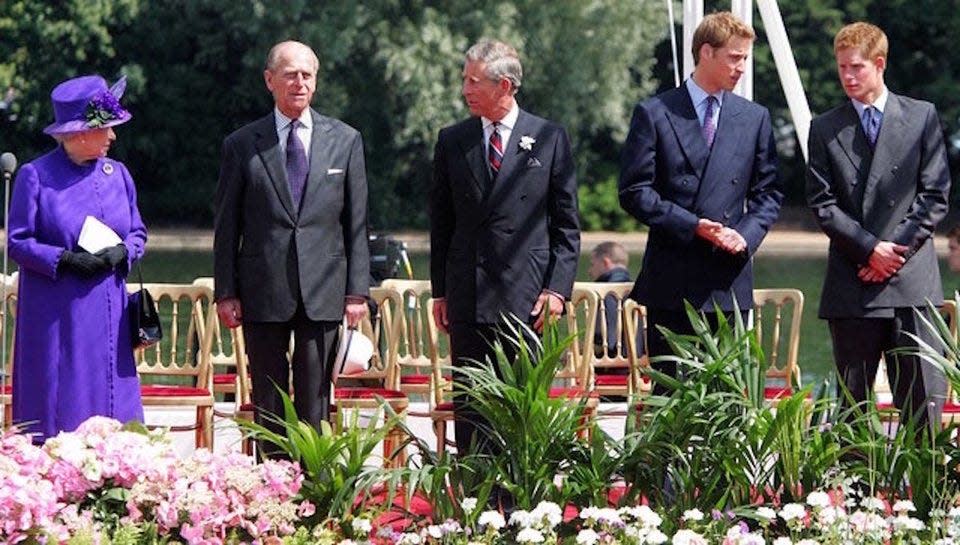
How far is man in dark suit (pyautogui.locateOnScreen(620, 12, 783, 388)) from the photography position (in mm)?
7660

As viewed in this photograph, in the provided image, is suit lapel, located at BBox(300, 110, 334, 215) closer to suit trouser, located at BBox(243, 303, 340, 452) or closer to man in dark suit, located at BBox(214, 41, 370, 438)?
man in dark suit, located at BBox(214, 41, 370, 438)

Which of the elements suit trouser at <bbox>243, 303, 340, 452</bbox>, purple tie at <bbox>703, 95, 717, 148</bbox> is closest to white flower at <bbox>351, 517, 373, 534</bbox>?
suit trouser at <bbox>243, 303, 340, 452</bbox>

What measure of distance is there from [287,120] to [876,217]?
2105mm

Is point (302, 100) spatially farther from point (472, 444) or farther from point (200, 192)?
point (200, 192)

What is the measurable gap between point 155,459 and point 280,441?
0.53 m

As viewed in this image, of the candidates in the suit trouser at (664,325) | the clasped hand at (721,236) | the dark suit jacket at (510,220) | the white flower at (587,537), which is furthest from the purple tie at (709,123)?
the white flower at (587,537)

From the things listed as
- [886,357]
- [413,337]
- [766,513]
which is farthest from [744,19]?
[766,513]

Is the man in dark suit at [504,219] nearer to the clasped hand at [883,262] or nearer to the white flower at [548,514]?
the clasped hand at [883,262]

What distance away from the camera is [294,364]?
788cm

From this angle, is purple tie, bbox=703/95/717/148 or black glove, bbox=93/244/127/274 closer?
purple tie, bbox=703/95/717/148

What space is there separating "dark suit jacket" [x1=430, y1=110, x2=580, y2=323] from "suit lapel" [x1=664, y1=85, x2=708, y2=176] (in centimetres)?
39

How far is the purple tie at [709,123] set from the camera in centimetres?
777

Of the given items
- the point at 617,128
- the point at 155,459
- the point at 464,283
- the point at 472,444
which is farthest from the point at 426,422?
the point at 617,128

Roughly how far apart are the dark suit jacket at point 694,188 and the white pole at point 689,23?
1978 millimetres
